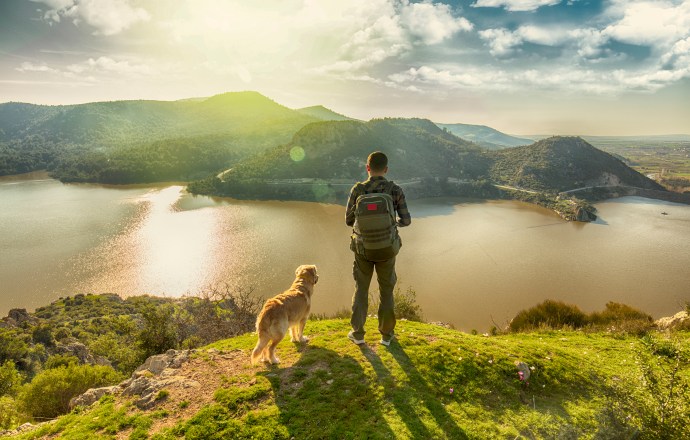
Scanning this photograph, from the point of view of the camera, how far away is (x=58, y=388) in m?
10.1

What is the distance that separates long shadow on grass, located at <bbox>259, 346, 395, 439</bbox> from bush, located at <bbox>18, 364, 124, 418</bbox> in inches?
285

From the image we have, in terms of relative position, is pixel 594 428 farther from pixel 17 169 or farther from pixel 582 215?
pixel 17 169

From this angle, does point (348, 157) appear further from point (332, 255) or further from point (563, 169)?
point (563, 169)

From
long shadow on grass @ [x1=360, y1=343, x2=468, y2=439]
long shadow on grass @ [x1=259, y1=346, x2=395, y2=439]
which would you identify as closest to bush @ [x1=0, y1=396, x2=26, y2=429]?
long shadow on grass @ [x1=259, y1=346, x2=395, y2=439]

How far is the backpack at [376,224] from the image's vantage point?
541 cm

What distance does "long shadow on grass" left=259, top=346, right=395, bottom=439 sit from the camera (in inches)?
169

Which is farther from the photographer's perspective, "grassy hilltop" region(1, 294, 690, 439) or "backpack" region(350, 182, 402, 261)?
"backpack" region(350, 182, 402, 261)

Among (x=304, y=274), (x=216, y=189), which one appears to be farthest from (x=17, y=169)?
(x=304, y=274)

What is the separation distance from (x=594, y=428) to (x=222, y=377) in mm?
5816

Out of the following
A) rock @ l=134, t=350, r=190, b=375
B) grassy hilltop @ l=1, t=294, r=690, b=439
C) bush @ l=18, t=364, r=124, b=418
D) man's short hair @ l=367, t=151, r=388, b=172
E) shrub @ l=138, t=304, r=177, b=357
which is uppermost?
man's short hair @ l=367, t=151, r=388, b=172

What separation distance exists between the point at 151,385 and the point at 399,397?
421 centimetres

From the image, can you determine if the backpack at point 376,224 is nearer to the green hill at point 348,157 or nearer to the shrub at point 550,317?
the shrub at point 550,317

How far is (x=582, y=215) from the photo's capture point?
66.9 m

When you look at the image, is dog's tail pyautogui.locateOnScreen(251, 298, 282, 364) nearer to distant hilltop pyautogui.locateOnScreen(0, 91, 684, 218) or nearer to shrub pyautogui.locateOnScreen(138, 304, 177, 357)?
shrub pyautogui.locateOnScreen(138, 304, 177, 357)
